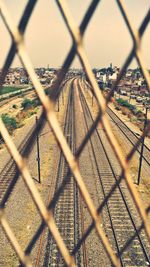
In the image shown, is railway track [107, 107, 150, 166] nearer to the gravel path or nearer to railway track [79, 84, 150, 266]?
railway track [79, 84, 150, 266]

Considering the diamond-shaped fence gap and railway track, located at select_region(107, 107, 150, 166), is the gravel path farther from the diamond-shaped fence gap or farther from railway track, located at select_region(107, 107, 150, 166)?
railway track, located at select_region(107, 107, 150, 166)

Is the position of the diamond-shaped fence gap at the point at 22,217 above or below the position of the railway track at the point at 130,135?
above

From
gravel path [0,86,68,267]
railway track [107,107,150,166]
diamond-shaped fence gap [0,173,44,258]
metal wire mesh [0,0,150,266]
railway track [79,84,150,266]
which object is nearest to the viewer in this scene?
metal wire mesh [0,0,150,266]

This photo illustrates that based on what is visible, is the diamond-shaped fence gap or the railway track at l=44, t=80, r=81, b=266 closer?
the railway track at l=44, t=80, r=81, b=266

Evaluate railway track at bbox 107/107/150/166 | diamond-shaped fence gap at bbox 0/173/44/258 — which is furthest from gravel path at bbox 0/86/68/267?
railway track at bbox 107/107/150/166

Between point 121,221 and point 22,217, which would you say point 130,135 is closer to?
point 121,221

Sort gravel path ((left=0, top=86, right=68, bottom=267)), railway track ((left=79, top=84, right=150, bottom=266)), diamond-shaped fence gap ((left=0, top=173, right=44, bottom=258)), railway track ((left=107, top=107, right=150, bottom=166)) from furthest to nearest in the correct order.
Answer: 1. railway track ((left=107, top=107, right=150, bottom=166))
2. diamond-shaped fence gap ((left=0, top=173, right=44, bottom=258))
3. gravel path ((left=0, top=86, right=68, bottom=267))
4. railway track ((left=79, top=84, right=150, bottom=266))

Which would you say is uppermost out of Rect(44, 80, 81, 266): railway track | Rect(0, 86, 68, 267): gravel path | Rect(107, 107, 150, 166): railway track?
Rect(0, 86, 68, 267): gravel path

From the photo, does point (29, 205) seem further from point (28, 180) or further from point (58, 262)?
point (28, 180)

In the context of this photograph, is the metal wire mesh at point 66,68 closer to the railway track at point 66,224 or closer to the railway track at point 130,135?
the railway track at point 66,224

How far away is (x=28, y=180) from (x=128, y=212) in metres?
15.0

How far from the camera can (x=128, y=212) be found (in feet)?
54.2

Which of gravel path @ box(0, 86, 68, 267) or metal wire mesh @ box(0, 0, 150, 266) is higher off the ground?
metal wire mesh @ box(0, 0, 150, 266)

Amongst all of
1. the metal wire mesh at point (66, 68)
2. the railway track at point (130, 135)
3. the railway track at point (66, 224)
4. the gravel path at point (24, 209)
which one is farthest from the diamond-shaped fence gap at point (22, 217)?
the metal wire mesh at point (66, 68)
